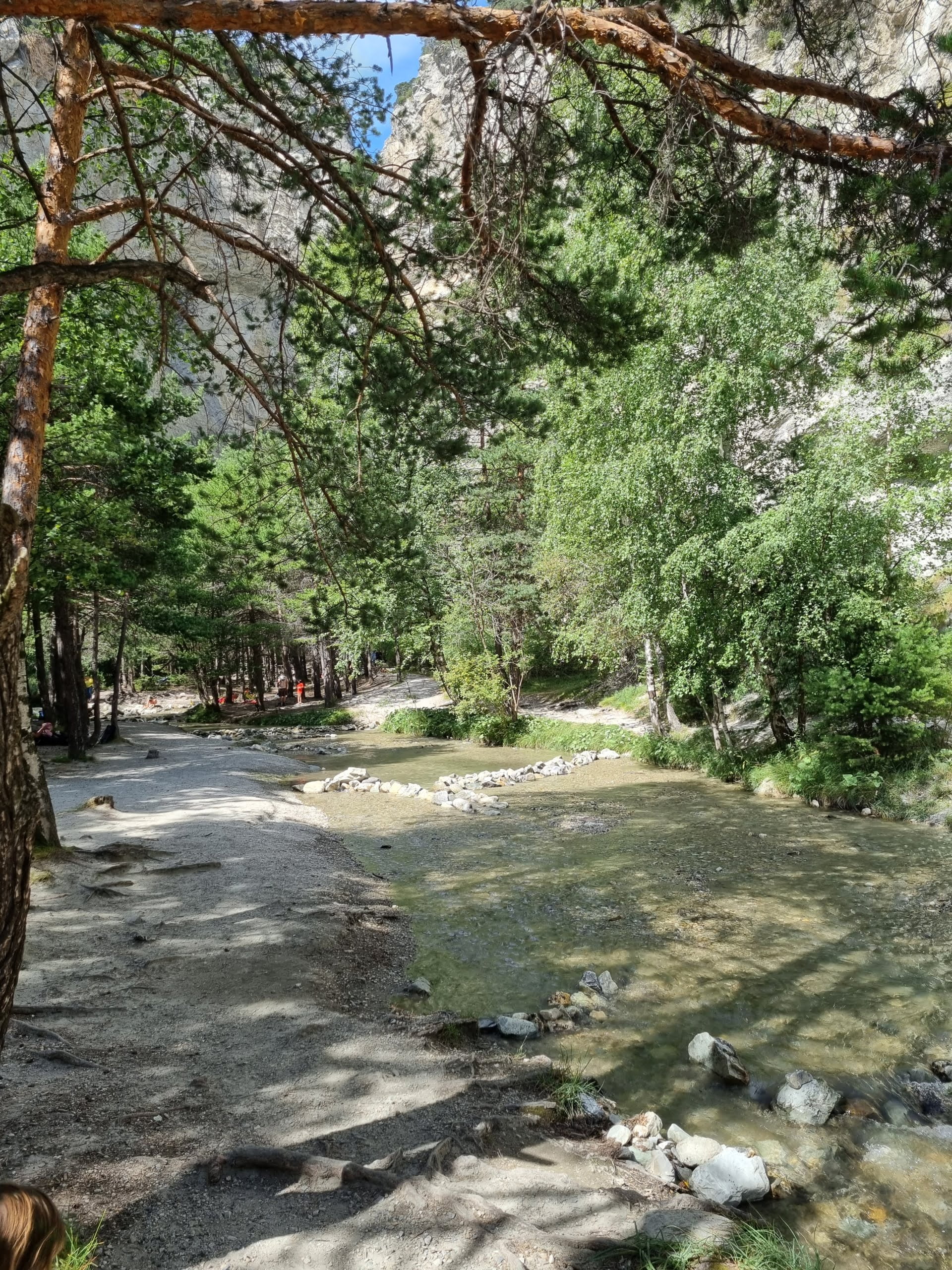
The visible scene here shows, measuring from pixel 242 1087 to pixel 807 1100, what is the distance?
3.46m

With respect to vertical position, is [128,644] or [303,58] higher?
[303,58]

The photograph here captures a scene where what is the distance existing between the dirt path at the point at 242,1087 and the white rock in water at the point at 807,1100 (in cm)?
147

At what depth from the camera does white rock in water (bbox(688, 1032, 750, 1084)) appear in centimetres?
479

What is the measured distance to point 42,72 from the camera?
6934mm

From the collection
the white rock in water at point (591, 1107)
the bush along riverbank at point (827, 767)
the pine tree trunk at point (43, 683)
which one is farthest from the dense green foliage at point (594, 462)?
the white rock in water at point (591, 1107)

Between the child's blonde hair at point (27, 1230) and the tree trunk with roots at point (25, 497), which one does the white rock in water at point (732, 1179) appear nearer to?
the child's blonde hair at point (27, 1230)

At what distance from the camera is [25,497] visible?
15.4 feet

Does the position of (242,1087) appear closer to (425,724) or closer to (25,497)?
(25,497)

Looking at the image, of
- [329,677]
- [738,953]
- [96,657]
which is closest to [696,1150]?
[738,953]

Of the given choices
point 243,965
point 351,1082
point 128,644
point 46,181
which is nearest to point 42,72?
point 46,181

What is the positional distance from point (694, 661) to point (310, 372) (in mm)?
10902

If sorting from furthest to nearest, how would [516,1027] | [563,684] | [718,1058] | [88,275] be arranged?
1. [563,684]
2. [516,1027]
3. [718,1058]
4. [88,275]

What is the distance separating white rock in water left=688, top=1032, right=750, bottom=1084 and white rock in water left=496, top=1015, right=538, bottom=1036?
114 cm

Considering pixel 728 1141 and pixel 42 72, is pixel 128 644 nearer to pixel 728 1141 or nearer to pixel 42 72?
Result: pixel 42 72
